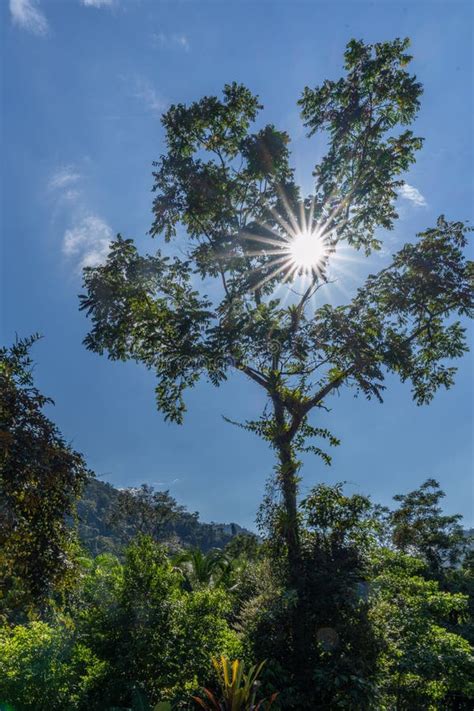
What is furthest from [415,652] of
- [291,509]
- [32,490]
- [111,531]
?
[111,531]

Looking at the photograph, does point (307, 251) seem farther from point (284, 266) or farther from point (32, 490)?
point (32, 490)

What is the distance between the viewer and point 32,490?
614cm

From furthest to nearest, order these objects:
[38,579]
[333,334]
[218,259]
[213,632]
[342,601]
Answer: [218,259], [333,334], [342,601], [213,632], [38,579]

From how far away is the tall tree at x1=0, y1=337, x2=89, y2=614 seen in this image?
5.93m

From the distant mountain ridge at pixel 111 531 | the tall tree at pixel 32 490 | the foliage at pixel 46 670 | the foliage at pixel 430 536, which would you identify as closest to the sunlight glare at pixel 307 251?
the tall tree at pixel 32 490

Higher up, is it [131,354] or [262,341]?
[131,354]

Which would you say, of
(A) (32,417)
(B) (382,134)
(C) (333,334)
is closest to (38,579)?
(A) (32,417)

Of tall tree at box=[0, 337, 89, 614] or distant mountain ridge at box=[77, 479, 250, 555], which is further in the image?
distant mountain ridge at box=[77, 479, 250, 555]

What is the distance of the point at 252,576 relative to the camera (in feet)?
39.0

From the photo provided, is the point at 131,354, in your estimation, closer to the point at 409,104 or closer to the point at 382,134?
the point at 382,134

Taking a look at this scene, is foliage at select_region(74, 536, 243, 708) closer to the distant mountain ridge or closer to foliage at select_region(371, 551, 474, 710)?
foliage at select_region(371, 551, 474, 710)

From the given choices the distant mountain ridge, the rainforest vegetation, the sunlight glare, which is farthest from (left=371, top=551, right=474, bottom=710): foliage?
the distant mountain ridge

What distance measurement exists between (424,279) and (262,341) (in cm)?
483

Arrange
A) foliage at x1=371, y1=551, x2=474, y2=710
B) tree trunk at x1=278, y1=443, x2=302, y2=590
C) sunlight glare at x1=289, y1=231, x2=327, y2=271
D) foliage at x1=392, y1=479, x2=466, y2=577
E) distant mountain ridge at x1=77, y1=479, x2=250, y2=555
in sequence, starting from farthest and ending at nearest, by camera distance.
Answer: distant mountain ridge at x1=77, y1=479, x2=250, y2=555, foliage at x1=392, y1=479, x2=466, y2=577, sunlight glare at x1=289, y1=231, x2=327, y2=271, tree trunk at x1=278, y1=443, x2=302, y2=590, foliage at x1=371, y1=551, x2=474, y2=710
